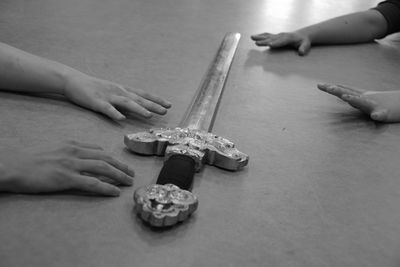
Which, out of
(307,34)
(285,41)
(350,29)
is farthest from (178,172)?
(350,29)

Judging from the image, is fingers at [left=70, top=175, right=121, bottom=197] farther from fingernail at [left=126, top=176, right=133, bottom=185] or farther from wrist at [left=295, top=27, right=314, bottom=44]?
wrist at [left=295, top=27, right=314, bottom=44]

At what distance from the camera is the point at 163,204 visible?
747 mm

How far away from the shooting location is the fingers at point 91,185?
775 mm

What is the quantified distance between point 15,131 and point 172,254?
0.43m

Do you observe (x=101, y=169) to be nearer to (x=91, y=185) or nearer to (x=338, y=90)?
(x=91, y=185)

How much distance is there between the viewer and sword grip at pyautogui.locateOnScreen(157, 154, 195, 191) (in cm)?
81

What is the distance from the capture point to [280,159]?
1.02 meters

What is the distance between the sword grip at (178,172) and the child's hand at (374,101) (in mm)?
530

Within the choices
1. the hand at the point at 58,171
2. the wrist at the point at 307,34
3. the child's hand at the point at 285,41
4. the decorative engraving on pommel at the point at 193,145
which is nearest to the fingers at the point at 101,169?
the hand at the point at 58,171

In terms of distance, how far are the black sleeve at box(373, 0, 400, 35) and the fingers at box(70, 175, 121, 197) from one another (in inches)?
54.1

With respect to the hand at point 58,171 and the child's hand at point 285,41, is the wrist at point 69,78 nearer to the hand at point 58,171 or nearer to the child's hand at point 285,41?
the hand at point 58,171

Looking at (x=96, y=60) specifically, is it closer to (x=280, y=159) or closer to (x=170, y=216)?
(x=280, y=159)

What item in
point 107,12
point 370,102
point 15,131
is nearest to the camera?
point 15,131

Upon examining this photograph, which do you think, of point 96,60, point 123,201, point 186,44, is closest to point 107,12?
point 186,44
